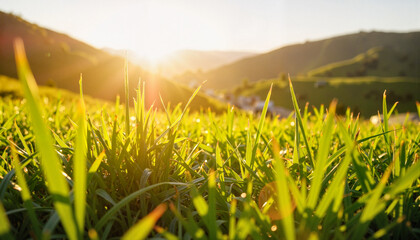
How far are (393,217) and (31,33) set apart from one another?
50.8m

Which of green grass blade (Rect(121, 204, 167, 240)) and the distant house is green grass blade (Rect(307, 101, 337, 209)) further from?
the distant house

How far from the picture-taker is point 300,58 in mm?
131125

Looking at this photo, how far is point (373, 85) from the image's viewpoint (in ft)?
211

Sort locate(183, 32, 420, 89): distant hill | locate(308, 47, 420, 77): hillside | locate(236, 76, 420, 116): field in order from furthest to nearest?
locate(183, 32, 420, 89): distant hill → locate(308, 47, 420, 77): hillside → locate(236, 76, 420, 116): field

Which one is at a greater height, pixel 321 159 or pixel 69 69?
pixel 321 159

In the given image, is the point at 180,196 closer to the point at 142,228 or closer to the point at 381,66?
the point at 142,228

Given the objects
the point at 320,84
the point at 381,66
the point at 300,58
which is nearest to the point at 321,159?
the point at 320,84

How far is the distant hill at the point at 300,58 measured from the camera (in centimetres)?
12038

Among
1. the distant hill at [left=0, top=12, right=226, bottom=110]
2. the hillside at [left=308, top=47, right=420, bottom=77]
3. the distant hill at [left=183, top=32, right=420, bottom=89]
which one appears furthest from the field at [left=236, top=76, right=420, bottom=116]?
the distant hill at [left=183, top=32, right=420, bottom=89]

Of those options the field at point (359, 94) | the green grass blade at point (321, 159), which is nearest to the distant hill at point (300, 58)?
the field at point (359, 94)

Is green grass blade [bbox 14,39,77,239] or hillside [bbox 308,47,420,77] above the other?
green grass blade [bbox 14,39,77,239]

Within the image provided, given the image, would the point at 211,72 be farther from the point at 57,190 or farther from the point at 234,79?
the point at 57,190

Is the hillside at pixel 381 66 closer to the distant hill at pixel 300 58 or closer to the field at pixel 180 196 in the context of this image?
the distant hill at pixel 300 58

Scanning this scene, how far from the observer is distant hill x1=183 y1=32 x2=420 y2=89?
120375 mm
